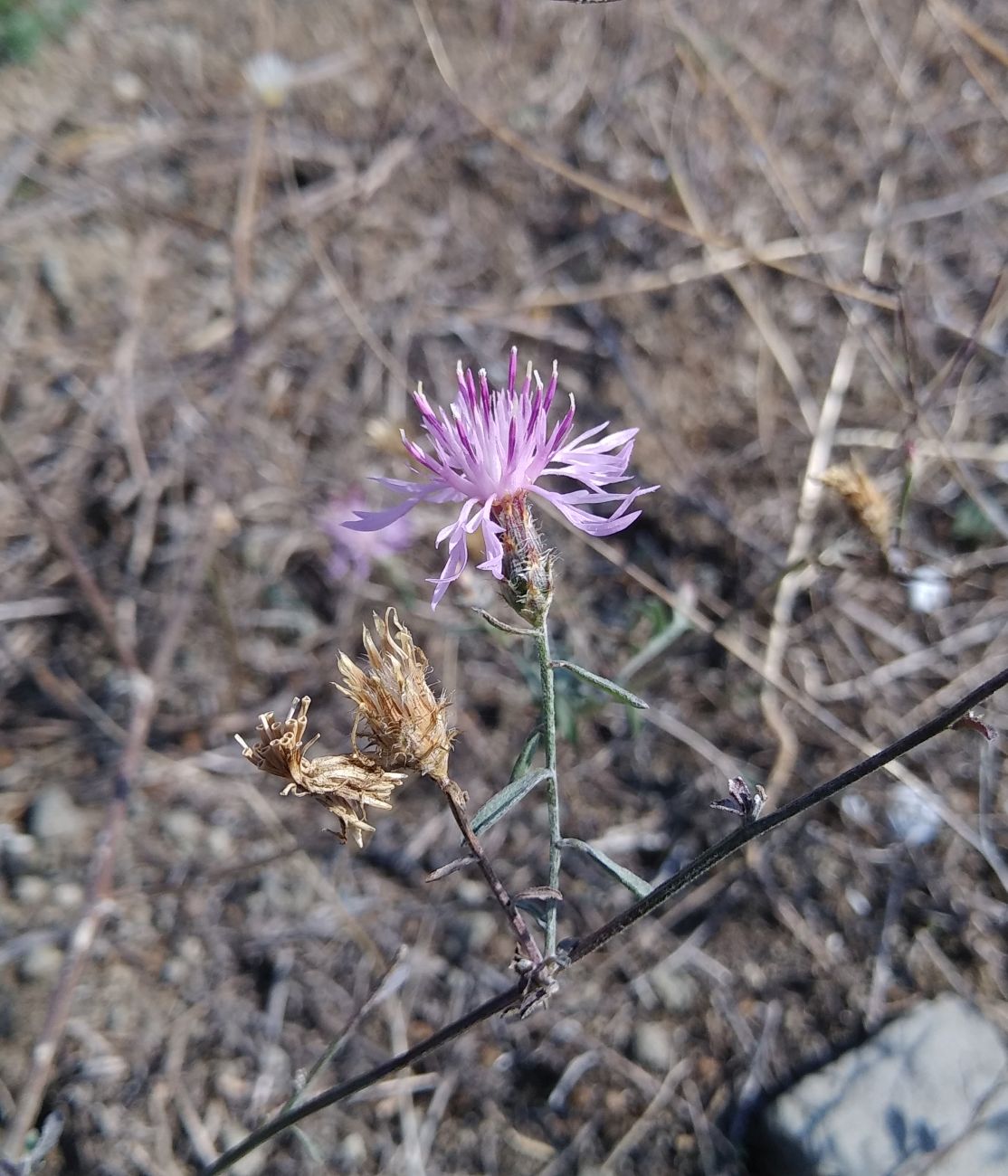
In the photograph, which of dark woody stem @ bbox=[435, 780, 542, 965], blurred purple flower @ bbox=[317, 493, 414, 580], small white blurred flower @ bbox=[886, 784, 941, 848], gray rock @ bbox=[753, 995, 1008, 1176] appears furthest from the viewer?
blurred purple flower @ bbox=[317, 493, 414, 580]

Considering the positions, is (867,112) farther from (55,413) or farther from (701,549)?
(55,413)

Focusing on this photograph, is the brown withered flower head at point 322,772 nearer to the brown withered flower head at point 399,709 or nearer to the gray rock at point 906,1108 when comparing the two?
the brown withered flower head at point 399,709

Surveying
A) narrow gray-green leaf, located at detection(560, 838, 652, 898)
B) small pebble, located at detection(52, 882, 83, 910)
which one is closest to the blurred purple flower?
small pebble, located at detection(52, 882, 83, 910)

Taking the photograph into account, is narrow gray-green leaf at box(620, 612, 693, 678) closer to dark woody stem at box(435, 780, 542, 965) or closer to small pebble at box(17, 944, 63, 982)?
dark woody stem at box(435, 780, 542, 965)

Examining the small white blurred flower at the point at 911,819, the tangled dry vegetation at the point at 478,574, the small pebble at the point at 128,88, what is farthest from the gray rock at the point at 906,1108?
the small pebble at the point at 128,88

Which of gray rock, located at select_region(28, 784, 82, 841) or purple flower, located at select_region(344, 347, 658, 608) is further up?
purple flower, located at select_region(344, 347, 658, 608)

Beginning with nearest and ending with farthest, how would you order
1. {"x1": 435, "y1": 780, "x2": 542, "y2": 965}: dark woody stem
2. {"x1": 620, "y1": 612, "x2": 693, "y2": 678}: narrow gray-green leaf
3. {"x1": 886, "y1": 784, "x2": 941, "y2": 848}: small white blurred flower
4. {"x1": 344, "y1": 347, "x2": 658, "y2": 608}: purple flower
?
1. {"x1": 435, "y1": 780, "x2": 542, "y2": 965}: dark woody stem
2. {"x1": 344, "y1": 347, "x2": 658, "y2": 608}: purple flower
3. {"x1": 620, "y1": 612, "x2": 693, "y2": 678}: narrow gray-green leaf
4. {"x1": 886, "y1": 784, "x2": 941, "y2": 848}: small white blurred flower

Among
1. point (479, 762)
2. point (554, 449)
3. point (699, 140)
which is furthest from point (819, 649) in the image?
point (699, 140)
